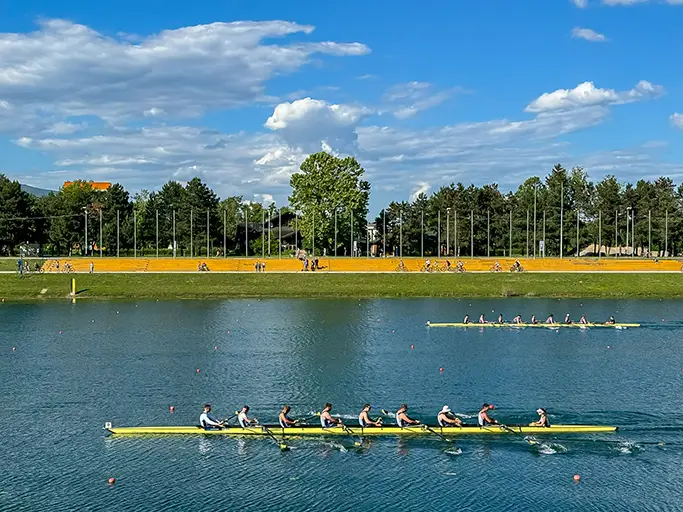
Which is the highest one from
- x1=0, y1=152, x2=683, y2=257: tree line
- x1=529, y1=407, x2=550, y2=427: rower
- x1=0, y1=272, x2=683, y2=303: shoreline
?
x1=0, y1=152, x2=683, y2=257: tree line

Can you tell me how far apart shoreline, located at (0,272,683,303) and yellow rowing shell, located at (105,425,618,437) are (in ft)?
131

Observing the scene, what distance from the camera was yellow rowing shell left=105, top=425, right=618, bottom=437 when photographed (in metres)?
24.4

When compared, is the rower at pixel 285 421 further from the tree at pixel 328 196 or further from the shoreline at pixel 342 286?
the tree at pixel 328 196

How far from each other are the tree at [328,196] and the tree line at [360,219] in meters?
0.14

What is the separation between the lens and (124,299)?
6425cm

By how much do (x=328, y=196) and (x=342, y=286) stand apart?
33088 mm

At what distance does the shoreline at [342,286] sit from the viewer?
64.9m

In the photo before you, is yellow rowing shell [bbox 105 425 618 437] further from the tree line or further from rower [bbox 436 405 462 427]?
the tree line

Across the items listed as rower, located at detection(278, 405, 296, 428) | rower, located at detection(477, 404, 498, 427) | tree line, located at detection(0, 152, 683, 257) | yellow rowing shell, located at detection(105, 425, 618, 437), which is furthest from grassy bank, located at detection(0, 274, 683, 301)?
yellow rowing shell, located at detection(105, 425, 618, 437)

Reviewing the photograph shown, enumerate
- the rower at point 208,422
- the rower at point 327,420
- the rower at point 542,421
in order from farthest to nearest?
1. the rower at point 327,420
2. the rower at point 208,422
3. the rower at point 542,421

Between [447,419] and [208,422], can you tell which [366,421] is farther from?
[208,422]

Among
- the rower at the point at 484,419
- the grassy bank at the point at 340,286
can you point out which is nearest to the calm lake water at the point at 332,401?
the rower at the point at 484,419

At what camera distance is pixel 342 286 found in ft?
222

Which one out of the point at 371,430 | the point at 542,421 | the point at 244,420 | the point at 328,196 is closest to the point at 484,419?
the point at 542,421
